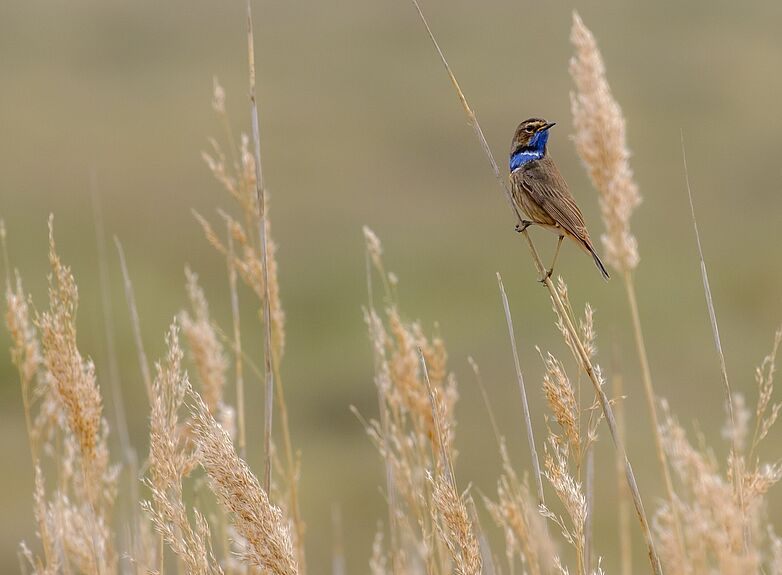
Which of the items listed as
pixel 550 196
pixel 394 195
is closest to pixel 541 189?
pixel 550 196

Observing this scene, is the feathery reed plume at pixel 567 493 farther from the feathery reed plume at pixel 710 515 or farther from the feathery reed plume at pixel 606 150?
the feathery reed plume at pixel 606 150

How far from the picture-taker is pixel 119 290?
23.0 m

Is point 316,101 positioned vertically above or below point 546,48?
A: below

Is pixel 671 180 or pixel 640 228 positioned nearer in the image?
pixel 640 228

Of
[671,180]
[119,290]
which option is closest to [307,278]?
[119,290]

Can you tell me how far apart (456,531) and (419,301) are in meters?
20.8

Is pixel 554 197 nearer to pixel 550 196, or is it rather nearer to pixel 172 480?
pixel 550 196

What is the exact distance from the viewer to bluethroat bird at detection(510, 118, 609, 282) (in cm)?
405

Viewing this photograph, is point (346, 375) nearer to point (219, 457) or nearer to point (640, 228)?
point (640, 228)

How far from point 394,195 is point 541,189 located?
76.5ft

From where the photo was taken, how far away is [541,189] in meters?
4.18

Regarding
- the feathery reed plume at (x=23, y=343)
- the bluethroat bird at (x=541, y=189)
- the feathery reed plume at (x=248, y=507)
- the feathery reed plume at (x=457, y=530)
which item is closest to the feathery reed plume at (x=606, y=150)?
the feathery reed plume at (x=457, y=530)

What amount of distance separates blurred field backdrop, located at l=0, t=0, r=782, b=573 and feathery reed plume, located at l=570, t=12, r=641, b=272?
40.8ft

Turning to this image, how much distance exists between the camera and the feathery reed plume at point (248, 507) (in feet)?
7.36
